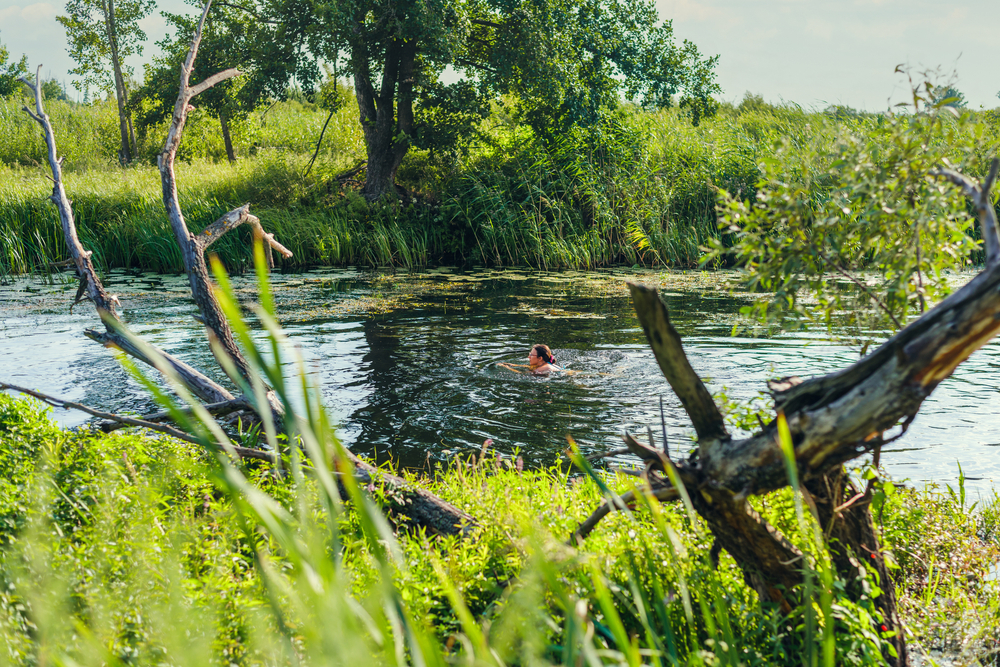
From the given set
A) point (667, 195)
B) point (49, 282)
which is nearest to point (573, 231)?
point (667, 195)

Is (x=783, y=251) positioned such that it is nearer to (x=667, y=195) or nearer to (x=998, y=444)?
(x=998, y=444)

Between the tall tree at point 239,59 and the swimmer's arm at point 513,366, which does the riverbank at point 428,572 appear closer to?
the swimmer's arm at point 513,366

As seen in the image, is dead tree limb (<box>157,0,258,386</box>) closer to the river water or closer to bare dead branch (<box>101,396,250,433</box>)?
bare dead branch (<box>101,396,250,433</box>)

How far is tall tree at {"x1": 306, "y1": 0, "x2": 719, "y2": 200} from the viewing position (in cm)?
1773

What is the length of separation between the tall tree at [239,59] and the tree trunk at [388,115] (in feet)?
5.73

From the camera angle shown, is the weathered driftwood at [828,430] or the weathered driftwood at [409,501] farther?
the weathered driftwood at [409,501]

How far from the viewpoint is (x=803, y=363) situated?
28.7 ft

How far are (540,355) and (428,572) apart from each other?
544 centimetres

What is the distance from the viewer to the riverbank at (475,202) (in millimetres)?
16641

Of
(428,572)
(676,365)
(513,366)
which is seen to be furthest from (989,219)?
(513,366)

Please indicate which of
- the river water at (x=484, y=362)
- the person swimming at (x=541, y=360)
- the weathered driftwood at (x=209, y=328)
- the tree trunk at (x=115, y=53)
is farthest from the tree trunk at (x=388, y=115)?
the weathered driftwood at (x=209, y=328)

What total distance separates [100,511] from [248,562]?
2.43ft

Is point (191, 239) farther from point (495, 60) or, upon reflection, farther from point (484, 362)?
point (495, 60)

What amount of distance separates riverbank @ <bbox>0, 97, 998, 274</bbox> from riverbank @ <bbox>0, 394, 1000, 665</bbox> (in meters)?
13.0
